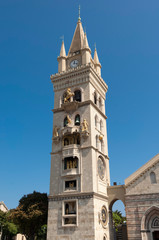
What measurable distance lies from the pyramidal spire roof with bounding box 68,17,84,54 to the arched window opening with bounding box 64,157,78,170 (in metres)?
22.4

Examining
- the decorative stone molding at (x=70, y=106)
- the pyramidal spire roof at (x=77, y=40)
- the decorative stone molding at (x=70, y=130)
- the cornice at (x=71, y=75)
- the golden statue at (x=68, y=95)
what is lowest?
the decorative stone molding at (x=70, y=130)

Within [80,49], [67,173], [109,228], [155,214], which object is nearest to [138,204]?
[155,214]

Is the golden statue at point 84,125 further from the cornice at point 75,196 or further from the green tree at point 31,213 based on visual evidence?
the green tree at point 31,213

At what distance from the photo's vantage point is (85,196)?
3422cm

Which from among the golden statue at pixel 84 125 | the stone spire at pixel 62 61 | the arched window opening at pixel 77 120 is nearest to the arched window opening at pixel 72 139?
the golden statue at pixel 84 125

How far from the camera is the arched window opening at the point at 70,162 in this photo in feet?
121

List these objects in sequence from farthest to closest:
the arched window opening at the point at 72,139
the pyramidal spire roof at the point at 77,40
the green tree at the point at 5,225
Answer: the green tree at the point at 5,225 < the pyramidal spire roof at the point at 77,40 < the arched window opening at the point at 72,139

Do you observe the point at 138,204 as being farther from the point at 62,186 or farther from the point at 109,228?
the point at 62,186

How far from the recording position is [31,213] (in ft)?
124

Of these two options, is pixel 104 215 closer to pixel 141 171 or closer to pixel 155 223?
pixel 155 223

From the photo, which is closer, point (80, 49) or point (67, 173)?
point (67, 173)

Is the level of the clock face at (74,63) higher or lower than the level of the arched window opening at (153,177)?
higher

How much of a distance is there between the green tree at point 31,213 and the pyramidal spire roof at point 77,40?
28566mm

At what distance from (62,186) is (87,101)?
14.3 metres
